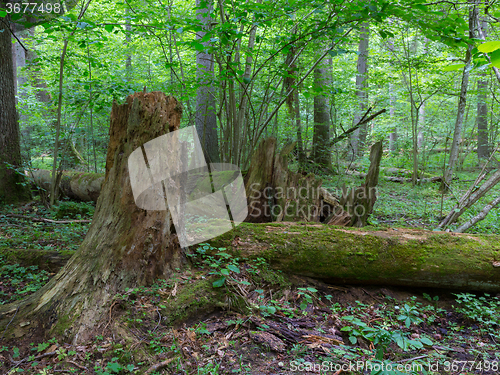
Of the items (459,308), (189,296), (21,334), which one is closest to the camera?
(21,334)

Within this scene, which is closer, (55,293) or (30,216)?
(55,293)

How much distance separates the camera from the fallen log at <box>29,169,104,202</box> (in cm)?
626

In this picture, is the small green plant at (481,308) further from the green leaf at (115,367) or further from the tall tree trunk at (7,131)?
the tall tree trunk at (7,131)

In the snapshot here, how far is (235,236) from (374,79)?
751cm

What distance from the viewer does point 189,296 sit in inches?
103

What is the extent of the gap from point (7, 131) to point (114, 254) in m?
4.75

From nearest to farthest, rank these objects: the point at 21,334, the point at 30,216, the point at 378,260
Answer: the point at 21,334, the point at 378,260, the point at 30,216

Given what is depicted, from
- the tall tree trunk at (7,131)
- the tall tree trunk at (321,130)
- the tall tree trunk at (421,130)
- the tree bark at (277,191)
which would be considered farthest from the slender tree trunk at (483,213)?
the tall tree trunk at (421,130)

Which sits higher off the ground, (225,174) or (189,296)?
(225,174)

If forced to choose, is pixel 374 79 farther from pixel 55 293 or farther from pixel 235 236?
pixel 55 293

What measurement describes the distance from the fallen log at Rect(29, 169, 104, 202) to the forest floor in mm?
2554

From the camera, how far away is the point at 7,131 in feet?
18.1

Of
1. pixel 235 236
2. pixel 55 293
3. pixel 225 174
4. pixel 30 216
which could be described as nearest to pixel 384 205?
pixel 225 174

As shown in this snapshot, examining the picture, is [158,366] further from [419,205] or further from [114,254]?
[419,205]
